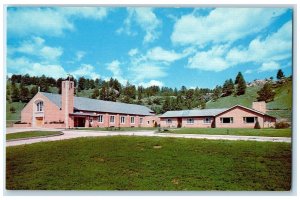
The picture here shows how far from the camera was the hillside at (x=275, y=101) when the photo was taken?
10422mm

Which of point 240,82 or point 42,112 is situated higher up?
point 240,82

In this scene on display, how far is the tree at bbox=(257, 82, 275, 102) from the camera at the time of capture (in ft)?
36.7

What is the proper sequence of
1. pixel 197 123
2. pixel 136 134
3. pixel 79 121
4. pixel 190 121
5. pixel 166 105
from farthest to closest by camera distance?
1. pixel 79 121
2. pixel 136 134
3. pixel 190 121
4. pixel 166 105
5. pixel 197 123

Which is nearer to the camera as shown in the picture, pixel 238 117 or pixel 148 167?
pixel 148 167

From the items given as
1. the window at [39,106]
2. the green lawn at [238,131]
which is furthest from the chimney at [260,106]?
the window at [39,106]

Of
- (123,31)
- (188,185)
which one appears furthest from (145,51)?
(188,185)

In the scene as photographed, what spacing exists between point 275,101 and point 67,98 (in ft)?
25.3

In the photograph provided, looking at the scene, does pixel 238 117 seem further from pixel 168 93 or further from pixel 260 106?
pixel 168 93

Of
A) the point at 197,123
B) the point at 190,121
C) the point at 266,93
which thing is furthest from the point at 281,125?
the point at 190,121

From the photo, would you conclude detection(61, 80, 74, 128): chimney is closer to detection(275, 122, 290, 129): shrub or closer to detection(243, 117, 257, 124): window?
detection(243, 117, 257, 124): window

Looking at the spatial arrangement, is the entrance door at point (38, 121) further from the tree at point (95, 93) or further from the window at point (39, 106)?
the tree at point (95, 93)

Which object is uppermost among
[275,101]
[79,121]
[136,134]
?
[275,101]

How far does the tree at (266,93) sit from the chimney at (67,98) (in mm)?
6588

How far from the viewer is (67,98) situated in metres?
13.1
